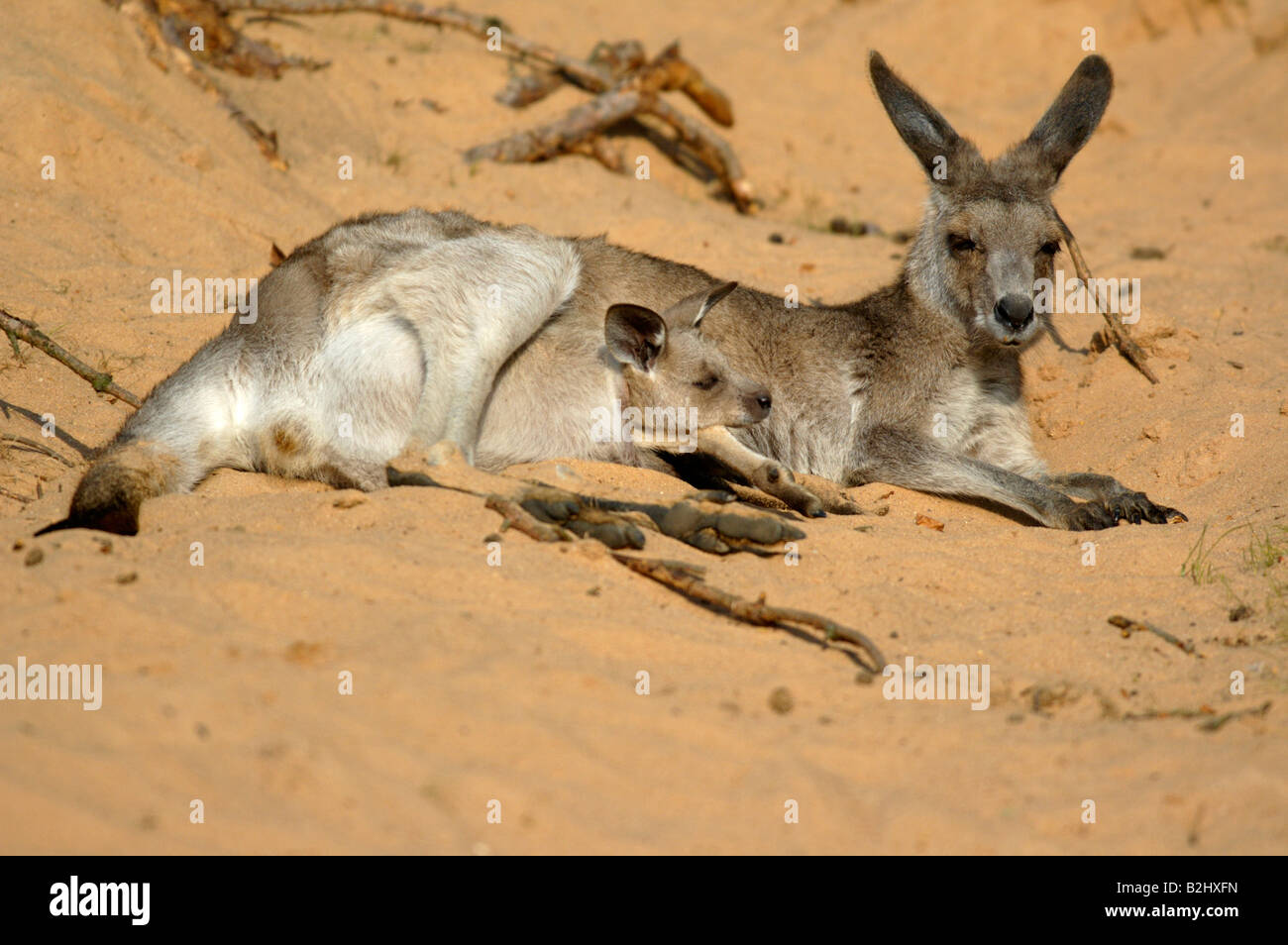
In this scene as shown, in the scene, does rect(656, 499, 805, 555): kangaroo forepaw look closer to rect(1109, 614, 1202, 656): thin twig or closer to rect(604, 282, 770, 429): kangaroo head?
rect(604, 282, 770, 429): kangaroo head

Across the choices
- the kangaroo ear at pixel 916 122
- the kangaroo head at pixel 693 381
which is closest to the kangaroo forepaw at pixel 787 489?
the kangaroo head at pixel 693 381

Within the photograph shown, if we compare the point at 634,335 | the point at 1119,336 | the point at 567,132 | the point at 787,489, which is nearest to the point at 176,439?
the point at 634,335

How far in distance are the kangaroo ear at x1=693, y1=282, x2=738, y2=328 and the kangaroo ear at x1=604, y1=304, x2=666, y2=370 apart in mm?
225

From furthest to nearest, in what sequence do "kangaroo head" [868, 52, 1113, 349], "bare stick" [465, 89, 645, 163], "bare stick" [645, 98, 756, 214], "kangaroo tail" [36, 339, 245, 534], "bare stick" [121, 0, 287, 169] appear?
"bare stick" [645, 98, 756, 214]
"bare stick" [465, 89, 645, 163]
"bare stick" [121, 0, 287, 169]
"kangaroo head" [868, 52, 1113, 349]
"kangaroo tail" [36, 339, 245, 534]

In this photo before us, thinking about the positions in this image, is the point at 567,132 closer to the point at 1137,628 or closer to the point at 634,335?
the point at 634,335

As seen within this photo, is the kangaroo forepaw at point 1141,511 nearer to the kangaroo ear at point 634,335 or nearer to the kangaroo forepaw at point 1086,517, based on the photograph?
the kangaroo forepaw at point 1086,517

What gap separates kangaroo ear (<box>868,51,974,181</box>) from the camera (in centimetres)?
537

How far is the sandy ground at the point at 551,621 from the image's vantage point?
2.44 meters

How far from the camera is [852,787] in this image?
2.60m

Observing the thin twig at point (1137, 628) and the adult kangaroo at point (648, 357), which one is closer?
the thin twig at point (1137, 628)

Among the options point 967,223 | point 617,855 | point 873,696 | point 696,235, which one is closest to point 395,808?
point 617,855

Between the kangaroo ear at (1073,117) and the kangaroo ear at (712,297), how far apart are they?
5.69 ft

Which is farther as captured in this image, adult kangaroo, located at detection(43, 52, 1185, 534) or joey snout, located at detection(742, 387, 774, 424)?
joey snout, located at detection(742, 387, 774, 424)

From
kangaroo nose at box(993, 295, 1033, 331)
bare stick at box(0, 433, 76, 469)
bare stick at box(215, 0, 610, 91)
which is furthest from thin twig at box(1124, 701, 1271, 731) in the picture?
bare stick at box(215, 0, 610, 91)
